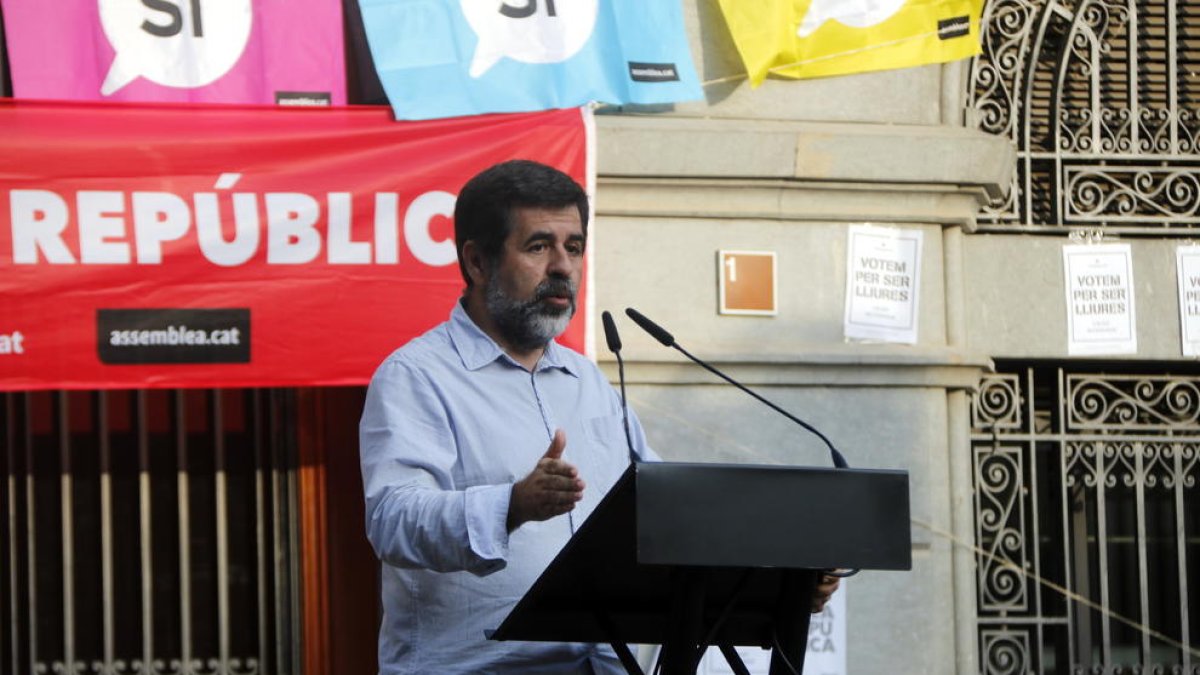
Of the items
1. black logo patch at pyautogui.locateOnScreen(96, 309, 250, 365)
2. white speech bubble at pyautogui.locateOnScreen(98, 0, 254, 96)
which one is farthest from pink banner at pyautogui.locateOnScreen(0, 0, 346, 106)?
black logo patch at pyautogui.locateOnScreen(96, 309, 250, 365)

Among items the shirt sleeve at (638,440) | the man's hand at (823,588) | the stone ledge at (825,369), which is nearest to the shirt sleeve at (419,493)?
the shirt sleeve at (638,440)

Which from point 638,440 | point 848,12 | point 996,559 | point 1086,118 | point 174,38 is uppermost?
point 848,12

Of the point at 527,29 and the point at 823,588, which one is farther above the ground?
the point at 527,29

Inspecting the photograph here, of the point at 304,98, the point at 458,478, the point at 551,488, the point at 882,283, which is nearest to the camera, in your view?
the point at 551,488

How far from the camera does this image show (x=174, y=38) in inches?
276

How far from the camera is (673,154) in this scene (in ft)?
24.5

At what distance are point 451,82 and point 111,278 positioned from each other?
138cm

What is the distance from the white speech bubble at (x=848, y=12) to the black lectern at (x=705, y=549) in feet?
13.4

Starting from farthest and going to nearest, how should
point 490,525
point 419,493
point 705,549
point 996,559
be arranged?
point 996,559, point 419,493, point 490,525, point 705,549

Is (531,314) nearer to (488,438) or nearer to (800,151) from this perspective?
(488,438)

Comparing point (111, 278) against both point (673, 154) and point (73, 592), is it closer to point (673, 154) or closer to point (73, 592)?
point (73, 592)

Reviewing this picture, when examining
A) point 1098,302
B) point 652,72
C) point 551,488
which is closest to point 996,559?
point 1098,302

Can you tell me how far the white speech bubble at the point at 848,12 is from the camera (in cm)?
755

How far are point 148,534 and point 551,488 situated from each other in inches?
174
